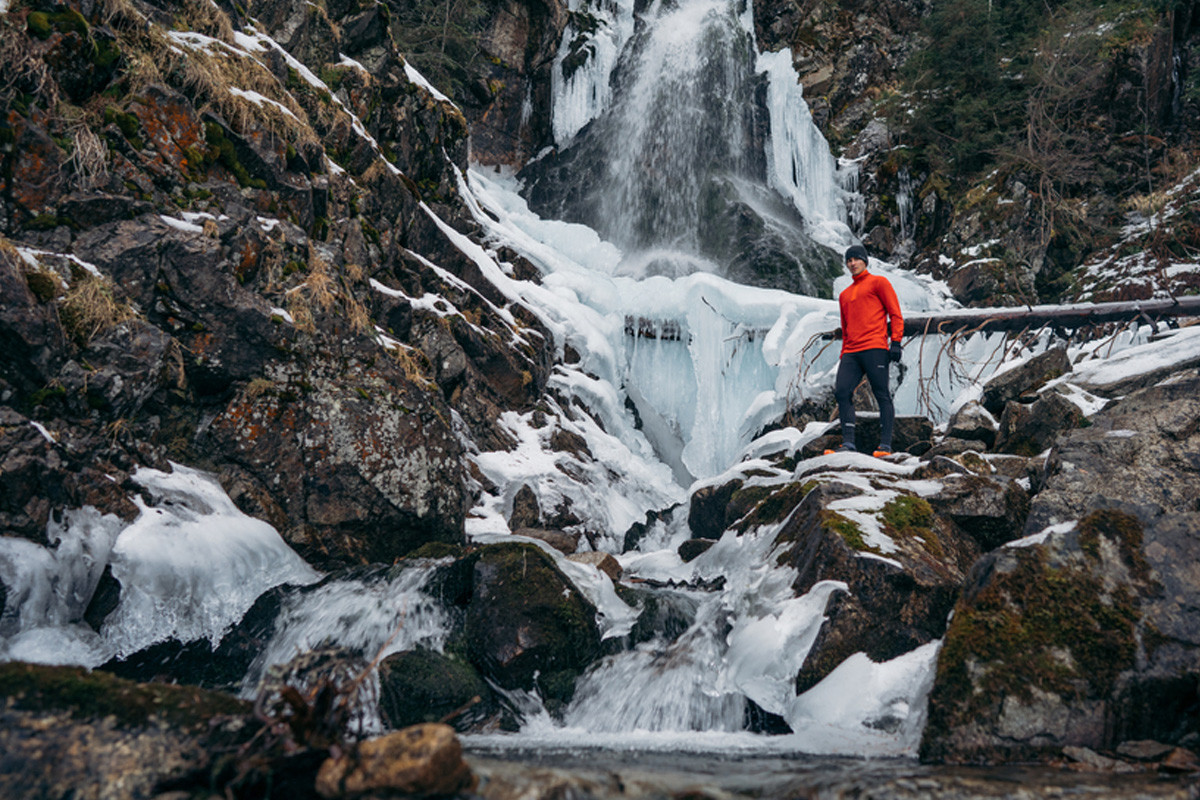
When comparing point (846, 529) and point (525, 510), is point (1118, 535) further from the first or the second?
point (525, 510)

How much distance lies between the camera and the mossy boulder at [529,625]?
4152 millimetres

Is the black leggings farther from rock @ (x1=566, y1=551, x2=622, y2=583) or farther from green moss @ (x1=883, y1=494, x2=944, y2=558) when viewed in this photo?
rock @ (x1=566, y1=551, x2=622, y2=583)

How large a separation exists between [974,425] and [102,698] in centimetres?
718

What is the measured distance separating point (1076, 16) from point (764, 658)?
18.8 meters

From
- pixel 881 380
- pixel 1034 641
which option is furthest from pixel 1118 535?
pixel 881 380

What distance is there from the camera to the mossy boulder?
415cm

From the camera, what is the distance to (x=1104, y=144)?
14898 mm

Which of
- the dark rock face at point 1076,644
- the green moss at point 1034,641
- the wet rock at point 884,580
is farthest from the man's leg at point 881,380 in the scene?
the green moss at point 1034,641

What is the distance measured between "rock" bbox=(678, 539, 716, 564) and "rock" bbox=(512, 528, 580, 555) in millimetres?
1225

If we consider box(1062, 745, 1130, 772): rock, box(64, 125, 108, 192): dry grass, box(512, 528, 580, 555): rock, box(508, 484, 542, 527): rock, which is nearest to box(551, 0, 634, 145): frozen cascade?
box(508, 484, 542, 527): rock

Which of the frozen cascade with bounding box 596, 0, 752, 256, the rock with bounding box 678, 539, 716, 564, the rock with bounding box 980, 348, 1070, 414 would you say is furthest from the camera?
the frozen cascade with bounding box 596, 0, 752, 256

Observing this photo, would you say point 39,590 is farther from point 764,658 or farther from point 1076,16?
point 1076,16

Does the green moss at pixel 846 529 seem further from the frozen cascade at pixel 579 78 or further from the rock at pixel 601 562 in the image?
the frozen cascade at pixel 579 78

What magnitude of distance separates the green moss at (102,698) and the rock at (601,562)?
3.95 m
